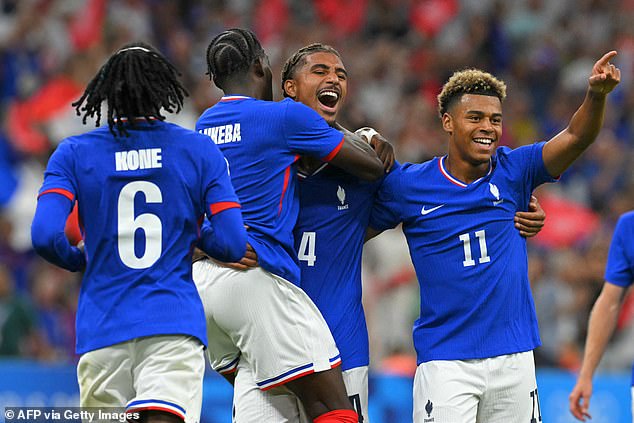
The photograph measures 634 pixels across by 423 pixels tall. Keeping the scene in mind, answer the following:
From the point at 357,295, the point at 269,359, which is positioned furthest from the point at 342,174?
the point at 269,359

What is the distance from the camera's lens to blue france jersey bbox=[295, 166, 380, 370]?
5668mm

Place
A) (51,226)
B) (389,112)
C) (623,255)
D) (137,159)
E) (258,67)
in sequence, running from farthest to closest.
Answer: (389,112)
(623,255)
(258,67)
(137,159)
(51,226)

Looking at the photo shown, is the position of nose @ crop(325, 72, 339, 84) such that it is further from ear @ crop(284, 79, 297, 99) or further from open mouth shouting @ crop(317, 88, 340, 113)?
ear @ crop(284, 79, 297, 99)

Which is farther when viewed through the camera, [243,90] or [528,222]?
[528,222]

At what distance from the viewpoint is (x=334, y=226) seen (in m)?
5.72

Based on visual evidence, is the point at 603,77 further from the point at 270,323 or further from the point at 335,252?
the point at 270,323

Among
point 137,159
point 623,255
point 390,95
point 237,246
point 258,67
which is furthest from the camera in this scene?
point 390,95

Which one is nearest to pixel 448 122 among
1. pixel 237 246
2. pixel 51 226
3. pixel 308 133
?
pixel 308 133

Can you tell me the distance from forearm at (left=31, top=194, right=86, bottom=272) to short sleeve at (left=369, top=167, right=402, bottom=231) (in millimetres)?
1827

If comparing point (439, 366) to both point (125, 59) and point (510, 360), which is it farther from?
point (125, 59)

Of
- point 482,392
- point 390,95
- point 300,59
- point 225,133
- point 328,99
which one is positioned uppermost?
point 390,95

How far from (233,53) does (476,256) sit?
1.53m

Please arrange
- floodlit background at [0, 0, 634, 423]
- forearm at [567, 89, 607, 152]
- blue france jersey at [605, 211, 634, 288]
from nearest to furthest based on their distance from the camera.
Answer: forearm at [567, 89, 607, 152] → blue france jersey at [605, 211, 634, 288] → floodlit background at [0, 0, 634, 423]

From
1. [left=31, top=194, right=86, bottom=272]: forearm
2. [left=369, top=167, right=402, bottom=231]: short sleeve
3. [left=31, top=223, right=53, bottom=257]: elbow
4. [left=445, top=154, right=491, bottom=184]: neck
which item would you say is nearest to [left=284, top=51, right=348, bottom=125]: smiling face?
[left=369, top=167, right=402, bottom=231]: short sleeve
